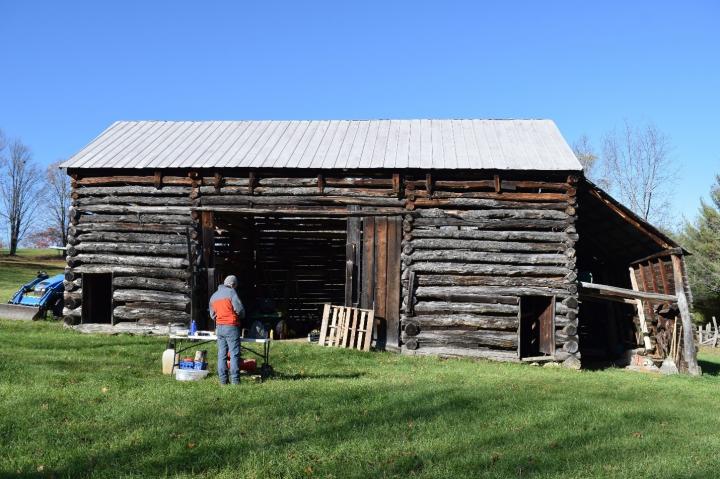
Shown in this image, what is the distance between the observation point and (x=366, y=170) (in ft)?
53.9

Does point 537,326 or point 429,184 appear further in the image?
point 537,326

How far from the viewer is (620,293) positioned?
1616 centimetres

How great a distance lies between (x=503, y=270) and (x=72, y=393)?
1023cm

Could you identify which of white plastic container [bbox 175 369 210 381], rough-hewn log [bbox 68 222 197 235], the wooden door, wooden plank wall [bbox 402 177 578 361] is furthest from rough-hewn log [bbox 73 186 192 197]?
white plastic container [bbox 175 369 210 381]

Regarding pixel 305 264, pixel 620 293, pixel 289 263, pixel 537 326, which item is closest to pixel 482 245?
pixel 537 326

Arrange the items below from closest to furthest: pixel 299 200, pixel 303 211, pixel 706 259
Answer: pixel 303 211 < pixel 299 200 < pixel 706 259

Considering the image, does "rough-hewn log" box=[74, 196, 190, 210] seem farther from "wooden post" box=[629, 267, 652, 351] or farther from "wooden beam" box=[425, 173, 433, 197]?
"wooden post" box=[629, 267, 652, 351]

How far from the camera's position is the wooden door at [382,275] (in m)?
16.1

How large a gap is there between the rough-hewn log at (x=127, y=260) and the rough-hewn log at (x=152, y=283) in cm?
36

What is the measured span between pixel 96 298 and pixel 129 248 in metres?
2.56

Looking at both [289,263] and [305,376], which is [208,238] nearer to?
[305,376]

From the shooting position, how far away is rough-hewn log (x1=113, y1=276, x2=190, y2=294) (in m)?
16.6

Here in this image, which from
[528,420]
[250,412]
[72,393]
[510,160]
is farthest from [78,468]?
[510,160]

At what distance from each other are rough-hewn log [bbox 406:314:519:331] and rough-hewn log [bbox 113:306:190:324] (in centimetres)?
589
